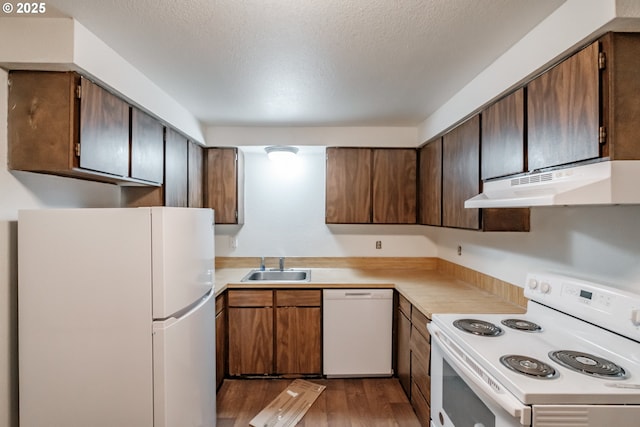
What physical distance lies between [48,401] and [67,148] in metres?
1.15

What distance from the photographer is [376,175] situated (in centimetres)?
299

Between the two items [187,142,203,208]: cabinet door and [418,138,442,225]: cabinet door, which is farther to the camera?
[187,142,203,208]: cabinet door

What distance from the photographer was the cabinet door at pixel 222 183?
298cm

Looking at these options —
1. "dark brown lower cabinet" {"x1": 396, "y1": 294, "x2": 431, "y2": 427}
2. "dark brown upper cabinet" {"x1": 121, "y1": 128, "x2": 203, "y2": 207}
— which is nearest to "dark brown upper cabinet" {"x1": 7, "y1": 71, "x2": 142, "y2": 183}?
"dark brown upper cabinet" {"x1": 121, "y1": 128, "x2": 203, "y2": 207}

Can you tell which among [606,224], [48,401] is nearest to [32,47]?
[48,401]

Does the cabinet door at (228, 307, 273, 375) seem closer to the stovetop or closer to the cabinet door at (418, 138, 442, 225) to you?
the stovetop

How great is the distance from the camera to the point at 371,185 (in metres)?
2.99

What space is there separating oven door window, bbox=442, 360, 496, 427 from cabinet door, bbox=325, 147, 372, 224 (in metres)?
1.68

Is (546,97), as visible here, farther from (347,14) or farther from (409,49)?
(347,14)

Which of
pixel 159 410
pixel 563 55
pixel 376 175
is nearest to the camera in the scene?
pixel 563 55

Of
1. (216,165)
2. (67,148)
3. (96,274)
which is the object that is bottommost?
(96,274)

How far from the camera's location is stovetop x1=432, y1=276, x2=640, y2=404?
3.26ft

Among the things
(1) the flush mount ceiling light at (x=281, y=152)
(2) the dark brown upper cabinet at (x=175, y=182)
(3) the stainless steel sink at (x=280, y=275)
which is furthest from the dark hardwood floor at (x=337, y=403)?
(1) the flush mount ceiling light at (x=281, y=152)

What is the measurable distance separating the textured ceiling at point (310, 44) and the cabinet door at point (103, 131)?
28cm
